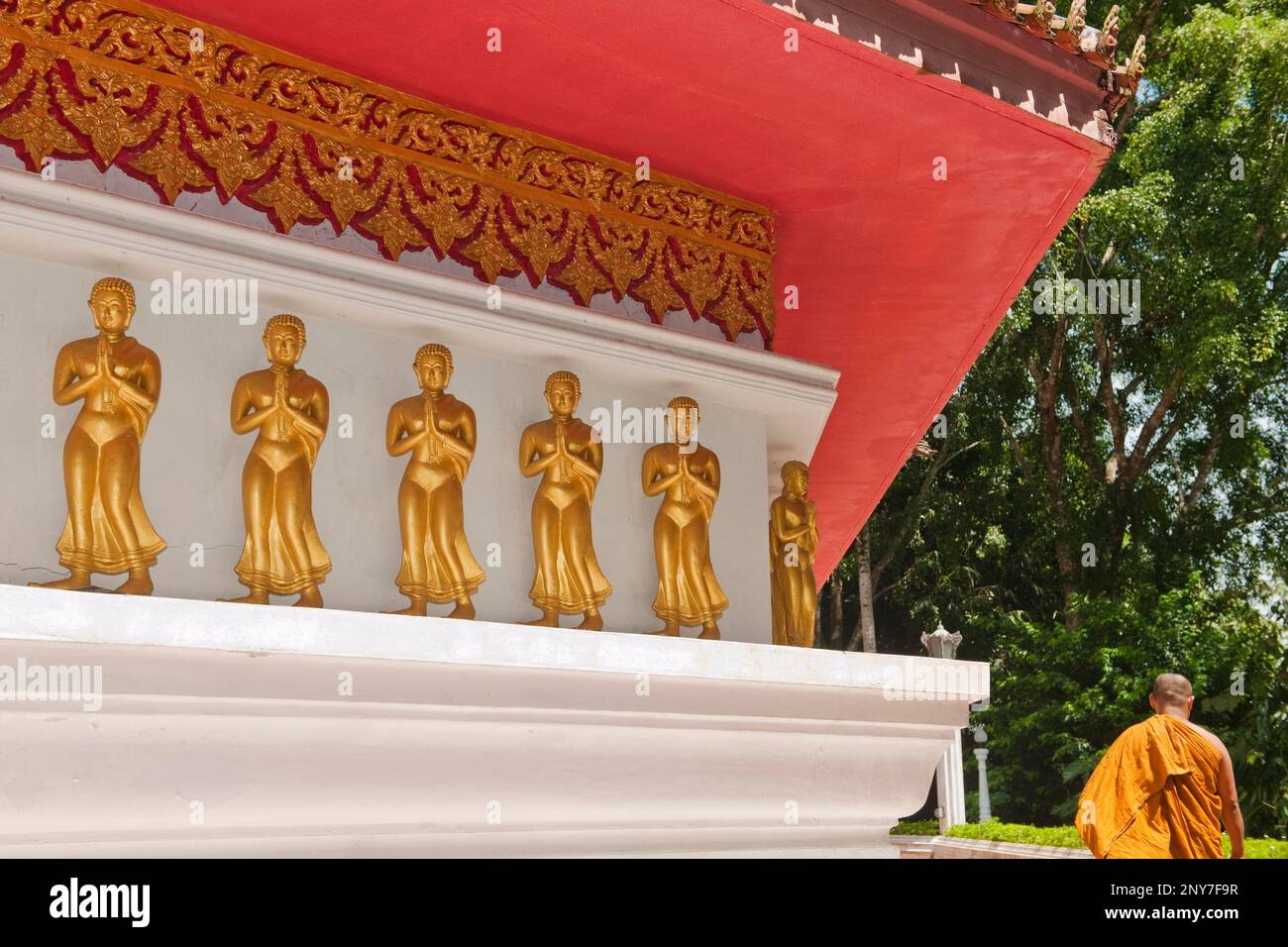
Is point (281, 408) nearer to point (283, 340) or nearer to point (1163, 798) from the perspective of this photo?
point (283, 340)

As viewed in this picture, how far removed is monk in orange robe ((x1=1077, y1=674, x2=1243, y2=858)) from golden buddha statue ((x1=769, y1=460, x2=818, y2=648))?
2.30 m

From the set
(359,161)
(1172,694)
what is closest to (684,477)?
(359,161)

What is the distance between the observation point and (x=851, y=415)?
4.80 meters

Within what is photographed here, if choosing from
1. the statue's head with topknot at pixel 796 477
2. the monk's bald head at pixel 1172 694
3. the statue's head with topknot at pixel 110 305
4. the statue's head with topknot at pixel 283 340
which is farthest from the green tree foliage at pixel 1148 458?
the statue's head with topknot at pixel 110 305

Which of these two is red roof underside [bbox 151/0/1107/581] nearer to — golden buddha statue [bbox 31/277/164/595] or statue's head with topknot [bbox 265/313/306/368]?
statue's head with topknot [bbox 265/313/306/368]

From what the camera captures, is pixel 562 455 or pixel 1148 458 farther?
pixel 1148 458

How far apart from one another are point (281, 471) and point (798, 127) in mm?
1460

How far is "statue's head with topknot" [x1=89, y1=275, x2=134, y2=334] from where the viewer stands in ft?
9.00

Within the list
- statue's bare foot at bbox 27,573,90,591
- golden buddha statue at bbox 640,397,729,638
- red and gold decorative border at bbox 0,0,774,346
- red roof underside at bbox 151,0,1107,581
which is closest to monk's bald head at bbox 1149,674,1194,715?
Result: red roof underside at bbox 151,0,1107,581

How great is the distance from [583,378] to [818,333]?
3.81 ft

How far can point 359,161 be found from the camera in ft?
10.6

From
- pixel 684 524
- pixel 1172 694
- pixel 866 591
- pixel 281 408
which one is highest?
pixel 281 408
